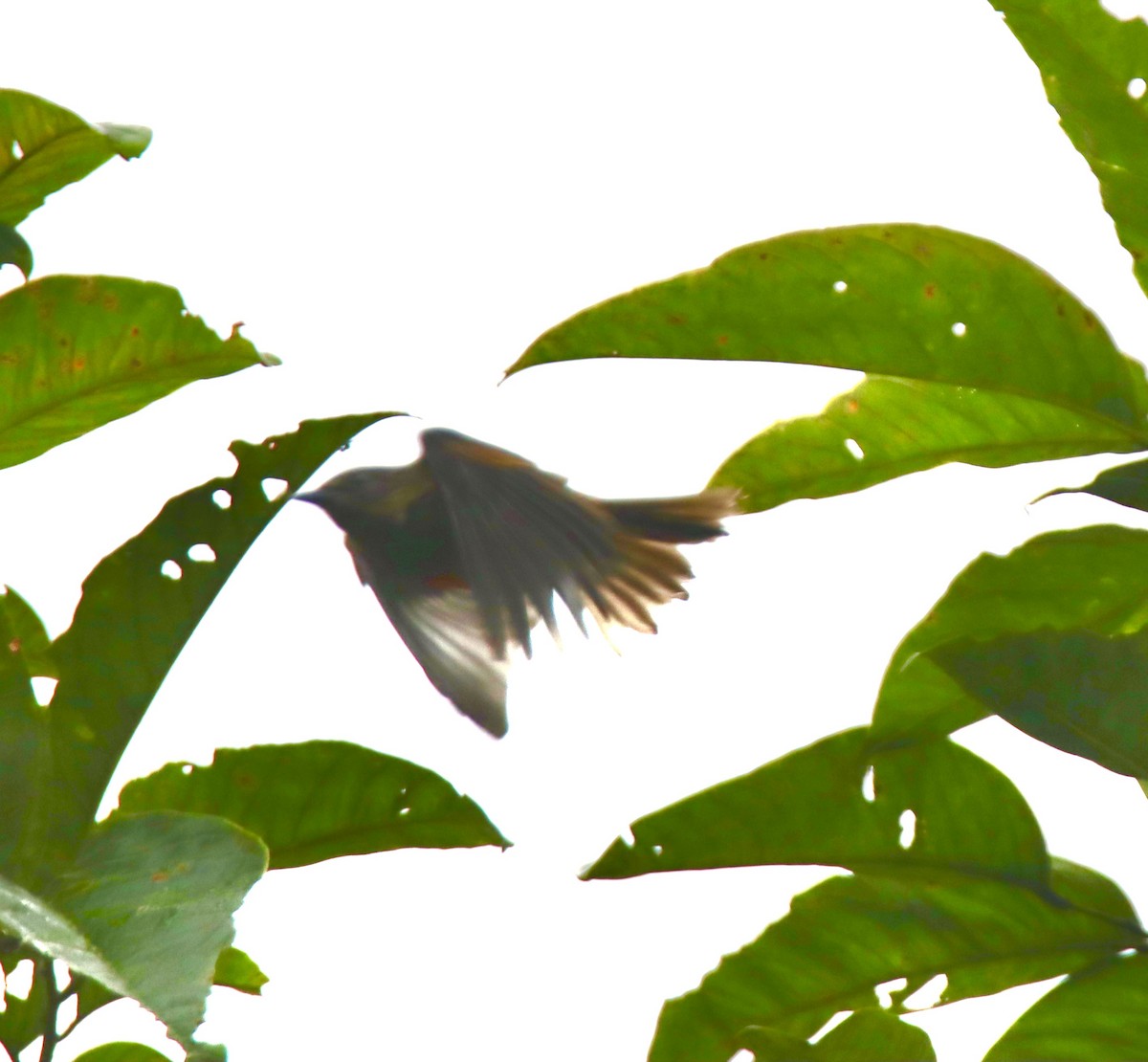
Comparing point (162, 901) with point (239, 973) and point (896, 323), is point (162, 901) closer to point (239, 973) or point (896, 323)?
point (239, 973)

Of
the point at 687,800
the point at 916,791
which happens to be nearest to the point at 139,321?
the point at 687,800

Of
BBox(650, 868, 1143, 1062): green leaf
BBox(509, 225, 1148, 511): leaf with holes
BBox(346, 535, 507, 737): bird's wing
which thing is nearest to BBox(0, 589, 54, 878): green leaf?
BBox(346, 535, 507, 737): bird's wing

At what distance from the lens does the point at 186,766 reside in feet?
2.88

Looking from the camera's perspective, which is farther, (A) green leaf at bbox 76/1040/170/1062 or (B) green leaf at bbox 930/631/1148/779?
(A) green leaf at bbox 76/1040/170/1062

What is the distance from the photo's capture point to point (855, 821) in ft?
2.97

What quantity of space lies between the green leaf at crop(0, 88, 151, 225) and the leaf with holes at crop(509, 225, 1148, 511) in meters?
0.34

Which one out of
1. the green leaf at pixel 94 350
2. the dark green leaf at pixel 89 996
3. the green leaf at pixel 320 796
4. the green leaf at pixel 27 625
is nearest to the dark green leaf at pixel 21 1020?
the dark green leaf at pixel 89 996

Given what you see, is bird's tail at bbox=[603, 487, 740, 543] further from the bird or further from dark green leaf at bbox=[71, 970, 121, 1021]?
dark green leaf at bbox=[71, 970, 121, 1021]

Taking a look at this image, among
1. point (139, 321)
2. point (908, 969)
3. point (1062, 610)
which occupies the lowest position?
point (908, 969)

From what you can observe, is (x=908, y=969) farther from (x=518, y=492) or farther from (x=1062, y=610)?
(x=518, y=492)

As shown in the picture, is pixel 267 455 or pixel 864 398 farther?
pixel 864 398

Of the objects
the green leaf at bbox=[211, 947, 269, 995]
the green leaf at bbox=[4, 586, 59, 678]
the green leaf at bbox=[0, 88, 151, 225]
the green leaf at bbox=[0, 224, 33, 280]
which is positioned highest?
the green leaf at bbox=[0, 88, 151, 225]

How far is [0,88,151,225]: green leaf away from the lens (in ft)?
2.89

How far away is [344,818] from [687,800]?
0.23m
